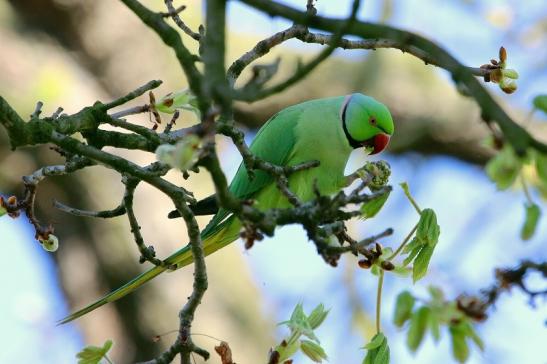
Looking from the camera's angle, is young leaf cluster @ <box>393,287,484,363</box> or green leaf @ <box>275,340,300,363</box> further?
green leaf @ <box>275,340,300,363</box>

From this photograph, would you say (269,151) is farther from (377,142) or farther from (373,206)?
(373,206)

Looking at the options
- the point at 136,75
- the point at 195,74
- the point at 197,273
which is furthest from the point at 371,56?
the point at 195,74

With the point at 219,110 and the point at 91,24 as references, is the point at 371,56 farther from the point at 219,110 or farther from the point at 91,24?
the point at 219,110

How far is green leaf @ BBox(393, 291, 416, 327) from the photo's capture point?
1.78 meters

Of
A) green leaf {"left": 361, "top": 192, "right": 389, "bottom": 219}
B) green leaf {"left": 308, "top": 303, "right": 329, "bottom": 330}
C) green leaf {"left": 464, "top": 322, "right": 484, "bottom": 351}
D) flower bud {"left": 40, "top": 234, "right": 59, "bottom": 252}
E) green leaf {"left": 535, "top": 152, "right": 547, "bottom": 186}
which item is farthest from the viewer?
flower bud {"left": 40, "top": 234, "right": 59, "bottom": 252}

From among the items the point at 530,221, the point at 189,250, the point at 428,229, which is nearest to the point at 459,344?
the point at 530,221

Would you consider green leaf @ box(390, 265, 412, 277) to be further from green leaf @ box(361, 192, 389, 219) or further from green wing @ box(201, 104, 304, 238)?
green wing @ box(201, 104, 304, 238)

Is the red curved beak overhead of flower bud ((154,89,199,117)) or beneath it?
beneath

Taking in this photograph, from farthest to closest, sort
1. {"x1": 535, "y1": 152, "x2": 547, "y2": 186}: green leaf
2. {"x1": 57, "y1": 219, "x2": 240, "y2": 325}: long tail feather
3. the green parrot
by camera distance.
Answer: the green parrot < {"x1": 57, "y1": 219, "x2": 240, "y2": 325}: long tail feather < {"x1": 535, "y1": 152, "x2": 547, "y2": 186}: green leaf

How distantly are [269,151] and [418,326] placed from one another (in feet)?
5.92

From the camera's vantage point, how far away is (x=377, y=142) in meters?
3.44

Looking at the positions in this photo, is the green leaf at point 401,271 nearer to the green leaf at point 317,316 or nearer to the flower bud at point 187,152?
the green leaf at point 317,316

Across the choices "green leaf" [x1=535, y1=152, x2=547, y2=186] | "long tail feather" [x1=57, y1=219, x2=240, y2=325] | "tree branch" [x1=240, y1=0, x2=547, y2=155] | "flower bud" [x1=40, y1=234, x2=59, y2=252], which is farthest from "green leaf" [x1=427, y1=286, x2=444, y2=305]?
"long tail feather" [x1=57, y1=219, x2=240, y2=325]

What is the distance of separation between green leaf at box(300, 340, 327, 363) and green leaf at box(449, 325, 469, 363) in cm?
48
